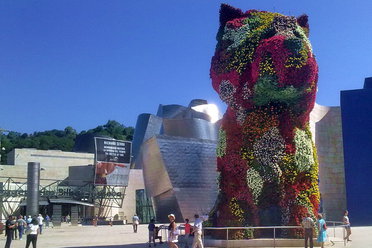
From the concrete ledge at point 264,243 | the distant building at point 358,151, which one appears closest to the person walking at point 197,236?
the concrete ledge at point 264,243

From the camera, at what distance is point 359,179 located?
134ft

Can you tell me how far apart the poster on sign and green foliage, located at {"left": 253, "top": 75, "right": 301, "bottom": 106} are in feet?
127

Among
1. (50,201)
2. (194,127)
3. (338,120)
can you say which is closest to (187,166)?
(194,127)

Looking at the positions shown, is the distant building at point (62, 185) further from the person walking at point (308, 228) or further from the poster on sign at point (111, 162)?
the person walking at point (308, 228)

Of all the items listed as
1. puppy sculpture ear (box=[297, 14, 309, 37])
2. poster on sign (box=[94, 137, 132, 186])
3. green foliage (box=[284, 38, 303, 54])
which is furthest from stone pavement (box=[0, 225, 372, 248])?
poster on sign (box=[94, 137, 132, 186])

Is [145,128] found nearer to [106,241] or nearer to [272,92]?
[106,241]

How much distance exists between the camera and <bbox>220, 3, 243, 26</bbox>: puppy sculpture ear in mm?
18552

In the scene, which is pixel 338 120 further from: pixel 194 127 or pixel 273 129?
pixel 273 129

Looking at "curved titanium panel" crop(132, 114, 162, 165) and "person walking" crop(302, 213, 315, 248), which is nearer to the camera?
"person walking" crop(302, 213, 315, 248)

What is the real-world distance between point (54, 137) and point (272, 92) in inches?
3781

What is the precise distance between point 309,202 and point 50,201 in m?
43.4

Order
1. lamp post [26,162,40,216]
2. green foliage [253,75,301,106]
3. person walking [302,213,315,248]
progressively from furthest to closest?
lamp post [26,162,40,216] → green foliage [253,75,301,106] → person walking [302,213,315,248]

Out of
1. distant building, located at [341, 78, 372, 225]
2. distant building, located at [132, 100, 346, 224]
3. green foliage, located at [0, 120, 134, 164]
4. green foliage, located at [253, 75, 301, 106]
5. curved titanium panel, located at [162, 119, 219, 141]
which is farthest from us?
green foliage, located at [0, 120, 134, 164]

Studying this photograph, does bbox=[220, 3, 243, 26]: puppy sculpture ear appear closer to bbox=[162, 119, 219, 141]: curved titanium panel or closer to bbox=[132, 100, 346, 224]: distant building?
bbox=[132, 100, 346, 224]: distant building
